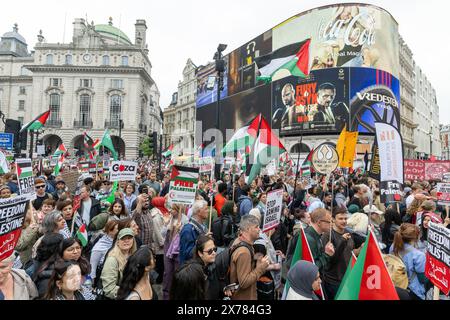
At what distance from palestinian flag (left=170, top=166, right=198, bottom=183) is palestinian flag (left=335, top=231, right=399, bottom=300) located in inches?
136

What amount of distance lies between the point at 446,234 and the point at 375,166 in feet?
10.6

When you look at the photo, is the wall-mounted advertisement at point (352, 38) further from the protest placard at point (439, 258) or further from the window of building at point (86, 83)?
the protest placard at point (439, 258)

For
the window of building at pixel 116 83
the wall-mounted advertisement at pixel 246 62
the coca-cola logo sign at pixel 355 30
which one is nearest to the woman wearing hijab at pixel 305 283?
the coca-cola logo sign at pixel 355 30

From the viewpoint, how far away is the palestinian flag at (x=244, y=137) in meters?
8.73

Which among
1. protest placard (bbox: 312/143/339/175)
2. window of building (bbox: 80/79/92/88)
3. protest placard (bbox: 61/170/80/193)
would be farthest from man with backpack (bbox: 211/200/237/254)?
window of building (bbox: 80/79/92/88)

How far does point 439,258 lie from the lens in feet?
11.0

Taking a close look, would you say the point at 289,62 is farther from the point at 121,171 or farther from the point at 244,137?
the point at 121,171

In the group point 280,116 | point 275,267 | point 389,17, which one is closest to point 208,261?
point 275,267

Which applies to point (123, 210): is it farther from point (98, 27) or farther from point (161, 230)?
point (98, 27)

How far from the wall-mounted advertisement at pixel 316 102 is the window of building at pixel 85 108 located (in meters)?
31.2

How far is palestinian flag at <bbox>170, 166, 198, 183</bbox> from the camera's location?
592 cm

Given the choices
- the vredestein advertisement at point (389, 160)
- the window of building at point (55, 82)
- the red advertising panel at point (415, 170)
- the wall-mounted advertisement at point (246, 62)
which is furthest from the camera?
the window of building at point (55, 82)

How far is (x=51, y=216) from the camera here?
14.7 feet

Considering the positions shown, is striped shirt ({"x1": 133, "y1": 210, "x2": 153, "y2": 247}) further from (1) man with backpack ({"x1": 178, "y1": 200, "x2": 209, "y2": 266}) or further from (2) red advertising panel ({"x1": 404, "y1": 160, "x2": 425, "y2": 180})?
(2) red advertising panel ({"x1": 404, "y1": 160, "x2": 425, "y2": 180})
